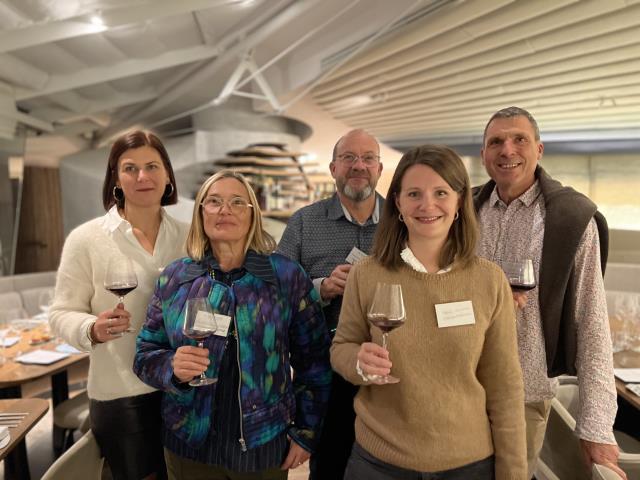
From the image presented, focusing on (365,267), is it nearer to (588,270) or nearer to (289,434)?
(289,434)

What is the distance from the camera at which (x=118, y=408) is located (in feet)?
5.26

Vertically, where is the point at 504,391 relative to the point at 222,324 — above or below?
below

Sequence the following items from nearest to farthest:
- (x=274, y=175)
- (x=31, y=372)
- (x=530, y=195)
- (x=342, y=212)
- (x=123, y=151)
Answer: (x=530, y=195)
(x=123, y=151)
(x=342, y=212)
(x=31, y=372)
(x=274, y=175)

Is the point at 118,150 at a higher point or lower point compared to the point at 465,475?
higher

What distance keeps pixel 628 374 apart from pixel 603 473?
4.67 ft

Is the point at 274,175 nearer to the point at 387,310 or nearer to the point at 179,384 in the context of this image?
the point at 179,384

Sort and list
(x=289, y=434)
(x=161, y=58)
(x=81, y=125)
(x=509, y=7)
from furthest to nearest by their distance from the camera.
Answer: (x=81, y=125) → (x=161, y=58) → (x=509, y=7) → (x=289, y=434)

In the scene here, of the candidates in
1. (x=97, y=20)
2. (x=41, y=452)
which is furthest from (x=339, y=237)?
(x=97, y=20)

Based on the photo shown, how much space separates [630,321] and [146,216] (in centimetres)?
315

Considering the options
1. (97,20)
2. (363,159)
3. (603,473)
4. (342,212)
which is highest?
(97,20)

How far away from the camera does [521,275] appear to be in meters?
1.35

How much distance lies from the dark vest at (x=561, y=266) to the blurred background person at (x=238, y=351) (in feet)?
2.66

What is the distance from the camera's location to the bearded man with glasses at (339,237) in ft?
5.93

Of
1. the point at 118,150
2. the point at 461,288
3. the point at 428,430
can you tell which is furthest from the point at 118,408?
the point at 461,288
